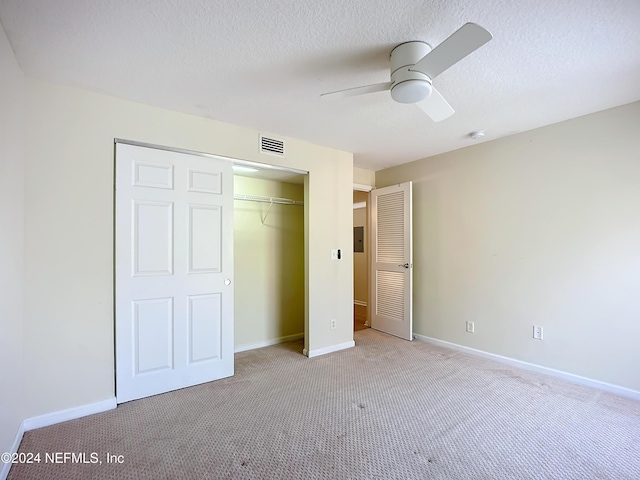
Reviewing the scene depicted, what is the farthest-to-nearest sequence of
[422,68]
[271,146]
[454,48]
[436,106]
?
[271,146], [436,106], [422,68], [454,48]

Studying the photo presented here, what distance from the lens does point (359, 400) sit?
97.7 inches

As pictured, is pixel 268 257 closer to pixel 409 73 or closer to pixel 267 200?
pixel 267 200

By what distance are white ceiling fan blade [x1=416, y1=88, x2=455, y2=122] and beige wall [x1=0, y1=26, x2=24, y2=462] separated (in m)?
2.43

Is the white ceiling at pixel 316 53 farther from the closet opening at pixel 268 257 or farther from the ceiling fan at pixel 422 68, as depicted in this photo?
the closet opening at pixel 268 257

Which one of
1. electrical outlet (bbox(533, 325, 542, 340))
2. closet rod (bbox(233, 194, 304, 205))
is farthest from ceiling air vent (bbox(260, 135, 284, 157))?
electrical outlet (bbox(533, 325, 542, 340))

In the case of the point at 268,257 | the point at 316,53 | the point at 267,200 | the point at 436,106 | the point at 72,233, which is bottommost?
the point at 268,257

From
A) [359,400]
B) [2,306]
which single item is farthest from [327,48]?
[359,400]

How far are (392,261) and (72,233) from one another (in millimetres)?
3615

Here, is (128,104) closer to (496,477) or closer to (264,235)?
(264,235)

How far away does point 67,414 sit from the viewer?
218 cm

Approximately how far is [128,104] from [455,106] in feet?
8.99

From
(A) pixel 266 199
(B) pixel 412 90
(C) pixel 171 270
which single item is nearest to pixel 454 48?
(B) pixel 412 90

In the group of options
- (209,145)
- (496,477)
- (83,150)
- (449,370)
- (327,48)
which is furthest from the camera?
(449,370)

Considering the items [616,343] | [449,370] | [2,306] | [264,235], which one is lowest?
[449,370]
